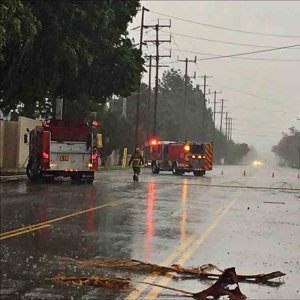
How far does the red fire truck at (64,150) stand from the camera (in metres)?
24.5

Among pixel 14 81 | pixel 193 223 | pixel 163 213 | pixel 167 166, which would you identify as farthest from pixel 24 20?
pixel 167 166

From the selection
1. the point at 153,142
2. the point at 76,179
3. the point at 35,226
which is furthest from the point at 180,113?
the point at 35,226

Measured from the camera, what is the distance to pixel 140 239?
10156 millimetres

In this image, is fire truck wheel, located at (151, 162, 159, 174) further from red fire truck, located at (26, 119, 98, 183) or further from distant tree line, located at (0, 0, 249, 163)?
red fire truck, located at (26, 119, 98, 183)

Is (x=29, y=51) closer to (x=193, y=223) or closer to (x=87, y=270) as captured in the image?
(x=193, y=223)

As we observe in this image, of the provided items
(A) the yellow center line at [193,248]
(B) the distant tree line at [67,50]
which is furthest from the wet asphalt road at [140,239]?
(B) the distant tree line at [67,50]

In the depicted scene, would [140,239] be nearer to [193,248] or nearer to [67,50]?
[193,248]

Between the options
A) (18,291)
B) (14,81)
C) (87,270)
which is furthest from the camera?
(14,81)

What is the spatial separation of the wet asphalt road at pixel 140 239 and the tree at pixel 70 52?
757 centimetres

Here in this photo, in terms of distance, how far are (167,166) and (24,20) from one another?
2402 centimetres

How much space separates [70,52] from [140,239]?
14.7 meters

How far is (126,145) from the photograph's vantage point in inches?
2434

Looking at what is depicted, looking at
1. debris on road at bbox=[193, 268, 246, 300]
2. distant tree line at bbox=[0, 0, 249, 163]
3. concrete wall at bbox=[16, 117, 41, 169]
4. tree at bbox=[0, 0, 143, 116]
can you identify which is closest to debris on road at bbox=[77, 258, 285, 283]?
debris on road at bbox=[193, 268, 246, 300]

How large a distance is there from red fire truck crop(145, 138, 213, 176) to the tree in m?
12.8
